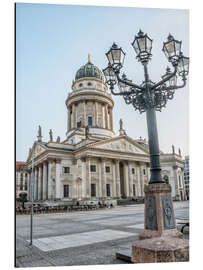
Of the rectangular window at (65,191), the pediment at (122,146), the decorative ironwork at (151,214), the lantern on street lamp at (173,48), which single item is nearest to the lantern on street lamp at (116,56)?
the lantern on street lamp at (173,48)

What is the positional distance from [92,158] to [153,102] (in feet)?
114

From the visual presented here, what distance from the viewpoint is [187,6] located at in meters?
6.79

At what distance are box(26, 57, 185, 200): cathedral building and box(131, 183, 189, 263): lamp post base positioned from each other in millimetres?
32866

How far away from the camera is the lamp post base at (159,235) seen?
4.18 m

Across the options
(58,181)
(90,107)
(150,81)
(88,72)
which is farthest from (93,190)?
(150,81)

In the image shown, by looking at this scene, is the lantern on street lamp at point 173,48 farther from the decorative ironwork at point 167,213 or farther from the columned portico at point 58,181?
the columned portico at point 58,181

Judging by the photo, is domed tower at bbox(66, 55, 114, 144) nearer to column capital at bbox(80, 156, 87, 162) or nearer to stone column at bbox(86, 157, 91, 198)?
column capital at bbox(80, 156, 87, 162)

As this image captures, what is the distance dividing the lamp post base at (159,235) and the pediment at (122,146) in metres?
34.7

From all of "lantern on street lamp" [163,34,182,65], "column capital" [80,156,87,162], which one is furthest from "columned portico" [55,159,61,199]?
"lantern on street lamp" [163,34,182,65]

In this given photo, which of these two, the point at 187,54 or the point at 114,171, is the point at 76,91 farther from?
the point at 187,54

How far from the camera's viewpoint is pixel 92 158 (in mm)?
40312

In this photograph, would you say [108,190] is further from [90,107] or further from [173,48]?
[173,48]

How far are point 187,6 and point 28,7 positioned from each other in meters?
4.55

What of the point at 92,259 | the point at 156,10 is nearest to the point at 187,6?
the point at 156,10
